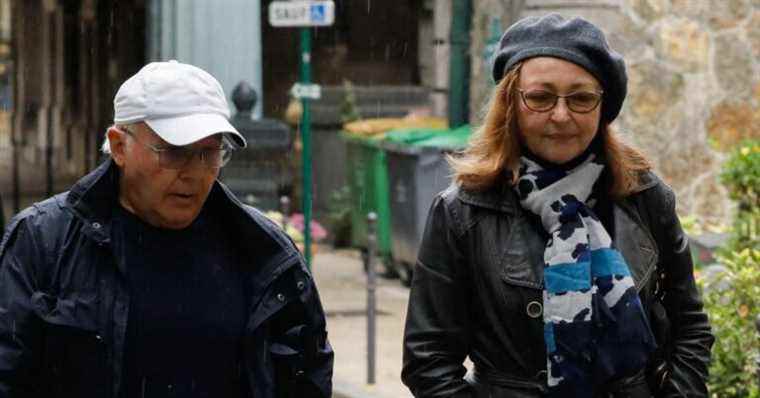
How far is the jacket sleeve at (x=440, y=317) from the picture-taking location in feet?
14.4

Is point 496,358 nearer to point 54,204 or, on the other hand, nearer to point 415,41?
point 54,204

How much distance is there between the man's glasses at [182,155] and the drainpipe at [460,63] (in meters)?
12.2

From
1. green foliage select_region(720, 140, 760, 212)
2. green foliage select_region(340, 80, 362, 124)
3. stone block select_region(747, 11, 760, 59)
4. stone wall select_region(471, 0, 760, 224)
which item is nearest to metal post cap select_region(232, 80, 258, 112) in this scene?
stone wall select_region(471, 0, 760, 224)

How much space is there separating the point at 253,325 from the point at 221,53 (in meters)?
12.7

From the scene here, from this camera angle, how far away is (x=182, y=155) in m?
3.99

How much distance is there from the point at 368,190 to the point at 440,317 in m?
13.9

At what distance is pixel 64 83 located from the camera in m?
33.3

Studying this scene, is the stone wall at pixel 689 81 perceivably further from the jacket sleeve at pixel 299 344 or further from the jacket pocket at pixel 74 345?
the jacket pocket at pixel 74 345

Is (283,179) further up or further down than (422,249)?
further down

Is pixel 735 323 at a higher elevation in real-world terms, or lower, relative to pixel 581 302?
lower

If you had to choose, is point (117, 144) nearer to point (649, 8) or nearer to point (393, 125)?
point (649, 8)

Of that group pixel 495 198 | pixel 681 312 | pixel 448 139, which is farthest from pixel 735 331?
pixel 448 139

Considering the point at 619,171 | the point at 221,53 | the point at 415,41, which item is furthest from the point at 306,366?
the point at 415,41

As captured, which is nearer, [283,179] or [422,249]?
[422,249]
